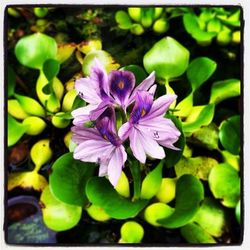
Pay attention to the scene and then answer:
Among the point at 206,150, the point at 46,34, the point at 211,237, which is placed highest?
the point at 46,34

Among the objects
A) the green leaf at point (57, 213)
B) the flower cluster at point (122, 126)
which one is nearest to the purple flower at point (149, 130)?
the flower cluster at point (122, 126)

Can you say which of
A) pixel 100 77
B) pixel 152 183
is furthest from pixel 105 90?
pixel 152 183

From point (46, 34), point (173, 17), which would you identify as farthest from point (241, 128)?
point (46, 34)

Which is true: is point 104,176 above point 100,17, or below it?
below

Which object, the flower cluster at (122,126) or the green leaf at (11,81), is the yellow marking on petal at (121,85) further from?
the green leaf at (11,81)

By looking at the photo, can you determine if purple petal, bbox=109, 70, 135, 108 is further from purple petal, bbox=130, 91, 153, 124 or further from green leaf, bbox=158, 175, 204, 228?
green leaf, bbox=158, 175, 204, 228

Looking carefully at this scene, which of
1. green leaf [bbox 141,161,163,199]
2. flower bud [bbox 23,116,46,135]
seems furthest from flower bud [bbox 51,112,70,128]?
green leaf [bbox 141,161,163,199]

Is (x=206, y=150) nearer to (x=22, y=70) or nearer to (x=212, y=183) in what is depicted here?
(x=212, y=183)
